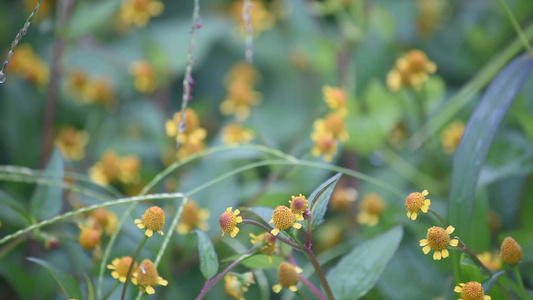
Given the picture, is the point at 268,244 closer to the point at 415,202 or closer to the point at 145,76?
the point at 415,202

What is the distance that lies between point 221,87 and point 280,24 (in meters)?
0.19

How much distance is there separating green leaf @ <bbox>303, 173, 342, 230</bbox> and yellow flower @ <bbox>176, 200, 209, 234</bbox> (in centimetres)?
22

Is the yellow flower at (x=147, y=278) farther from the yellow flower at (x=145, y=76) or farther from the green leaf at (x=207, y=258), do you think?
the yellow flower at (x=145, y=76)

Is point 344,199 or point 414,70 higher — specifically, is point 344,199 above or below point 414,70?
below

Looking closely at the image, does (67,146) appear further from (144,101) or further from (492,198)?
(492,198)

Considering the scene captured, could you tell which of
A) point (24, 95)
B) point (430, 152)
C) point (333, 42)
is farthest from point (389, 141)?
point (24, 95)

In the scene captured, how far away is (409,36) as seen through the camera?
3.33 ft

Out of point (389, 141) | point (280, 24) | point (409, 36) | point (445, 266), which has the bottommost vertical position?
point (445, 266)

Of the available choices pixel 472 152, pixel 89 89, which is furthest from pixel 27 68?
pixel 472 152

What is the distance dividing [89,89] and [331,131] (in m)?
0.47

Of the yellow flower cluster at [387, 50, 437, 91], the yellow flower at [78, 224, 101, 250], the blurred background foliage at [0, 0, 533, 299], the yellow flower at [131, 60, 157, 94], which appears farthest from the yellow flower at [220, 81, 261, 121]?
the yellow flower at [78, 224, 101, 250]

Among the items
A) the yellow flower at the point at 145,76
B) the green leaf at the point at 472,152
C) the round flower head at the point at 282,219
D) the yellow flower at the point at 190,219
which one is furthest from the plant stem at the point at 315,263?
the yellow flower at the point at 145,76

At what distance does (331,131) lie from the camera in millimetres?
646

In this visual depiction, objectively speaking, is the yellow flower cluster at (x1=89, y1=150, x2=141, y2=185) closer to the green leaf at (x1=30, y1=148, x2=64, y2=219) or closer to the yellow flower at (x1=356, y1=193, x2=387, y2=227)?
the green leaf at (x1=30, y1=148, x2=64, y2=219)
